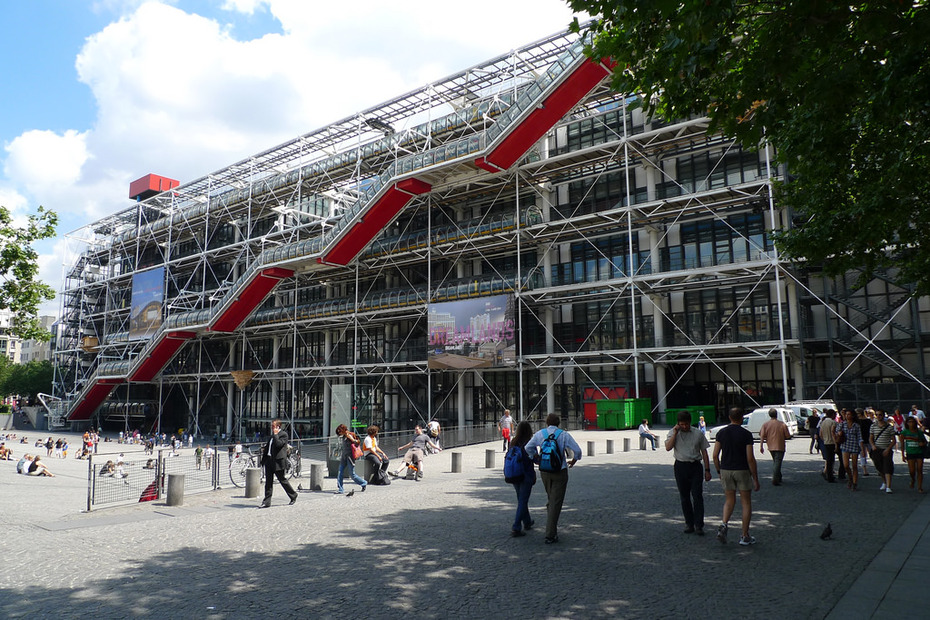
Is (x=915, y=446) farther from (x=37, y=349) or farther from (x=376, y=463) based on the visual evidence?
(x=37, y=349)

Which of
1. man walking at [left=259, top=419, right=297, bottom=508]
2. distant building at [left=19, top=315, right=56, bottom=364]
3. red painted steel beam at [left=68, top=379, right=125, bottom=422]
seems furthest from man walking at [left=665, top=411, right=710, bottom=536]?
distant building at [left=19, top=315, right=56, bottom=364]

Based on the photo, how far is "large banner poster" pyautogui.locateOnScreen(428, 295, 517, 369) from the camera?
28.6 meters

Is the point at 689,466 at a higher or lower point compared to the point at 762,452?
higher

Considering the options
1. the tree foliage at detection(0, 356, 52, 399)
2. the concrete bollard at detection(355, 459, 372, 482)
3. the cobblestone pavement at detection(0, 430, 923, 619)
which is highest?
the tree foliage at detection(0, 356, 52, 399)

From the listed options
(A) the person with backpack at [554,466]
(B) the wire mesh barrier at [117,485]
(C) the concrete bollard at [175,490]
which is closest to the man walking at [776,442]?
(A) the person with backpack at [554,466]

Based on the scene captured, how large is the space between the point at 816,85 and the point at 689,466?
4322mm

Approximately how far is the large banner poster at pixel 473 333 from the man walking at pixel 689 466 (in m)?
20.9

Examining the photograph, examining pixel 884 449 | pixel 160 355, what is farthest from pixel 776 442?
pixel 160 355

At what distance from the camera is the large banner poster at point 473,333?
94.0 ft

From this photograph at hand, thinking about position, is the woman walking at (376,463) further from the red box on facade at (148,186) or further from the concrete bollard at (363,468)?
the red box on facade at (148,186)

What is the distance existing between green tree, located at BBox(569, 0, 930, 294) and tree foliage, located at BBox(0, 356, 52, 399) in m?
73.6

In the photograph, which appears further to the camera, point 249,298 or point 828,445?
point 249,298

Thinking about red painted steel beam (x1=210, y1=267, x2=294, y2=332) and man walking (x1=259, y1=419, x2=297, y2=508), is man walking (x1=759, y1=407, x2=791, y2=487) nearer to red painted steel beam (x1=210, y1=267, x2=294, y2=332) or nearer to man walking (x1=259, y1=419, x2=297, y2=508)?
man walking (x1=259, y1=419, x2=297, y2=508)

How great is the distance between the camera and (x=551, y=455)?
7.30m
